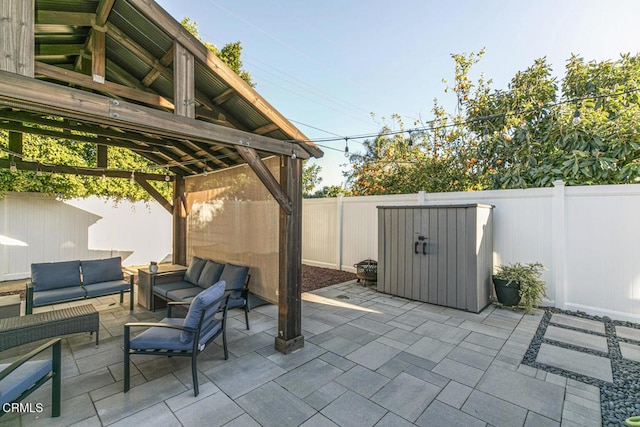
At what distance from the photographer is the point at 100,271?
16.6ft

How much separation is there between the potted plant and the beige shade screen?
12.5 feet

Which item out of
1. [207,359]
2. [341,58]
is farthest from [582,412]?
[341,58]

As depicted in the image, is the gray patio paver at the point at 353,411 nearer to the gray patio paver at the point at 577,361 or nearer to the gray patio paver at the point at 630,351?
the gray patio paver at the point at 577,361

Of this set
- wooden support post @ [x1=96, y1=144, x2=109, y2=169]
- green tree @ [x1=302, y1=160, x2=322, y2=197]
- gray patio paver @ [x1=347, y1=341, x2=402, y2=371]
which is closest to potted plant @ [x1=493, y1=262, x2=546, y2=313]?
gray patio paver @ [x1=347, y1=341, x2=402, y2=371]

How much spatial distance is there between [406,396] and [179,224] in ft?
20.2

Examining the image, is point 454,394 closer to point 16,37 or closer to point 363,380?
point 363,380

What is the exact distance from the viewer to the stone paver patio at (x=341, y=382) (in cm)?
227

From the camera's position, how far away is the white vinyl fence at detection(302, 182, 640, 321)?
4242 mm

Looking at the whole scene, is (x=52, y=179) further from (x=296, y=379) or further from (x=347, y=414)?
(x=347, y=414)

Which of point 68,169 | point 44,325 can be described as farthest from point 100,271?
point 68,169

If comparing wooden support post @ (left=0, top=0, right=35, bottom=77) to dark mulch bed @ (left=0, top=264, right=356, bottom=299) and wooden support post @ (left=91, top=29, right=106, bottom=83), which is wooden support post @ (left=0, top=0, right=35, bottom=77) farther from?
dark mulch bed @ (left=0, top=264, right=356, bottom=299)

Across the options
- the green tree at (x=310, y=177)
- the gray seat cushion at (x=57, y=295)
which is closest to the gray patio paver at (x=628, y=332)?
the gray seat cushion at (x=57, y=295)

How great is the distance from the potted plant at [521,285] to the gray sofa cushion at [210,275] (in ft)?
15.6

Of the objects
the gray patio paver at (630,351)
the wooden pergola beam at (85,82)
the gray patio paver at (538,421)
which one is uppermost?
the wooden pergola beam at (85,82)
